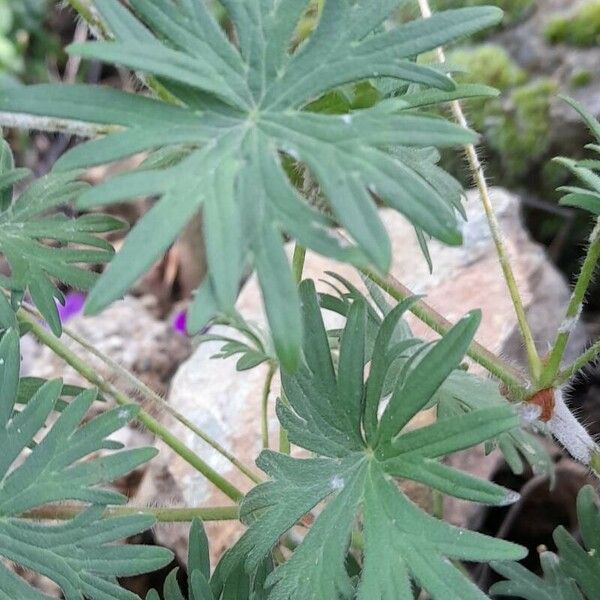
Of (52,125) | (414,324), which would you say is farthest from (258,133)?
(414,324)

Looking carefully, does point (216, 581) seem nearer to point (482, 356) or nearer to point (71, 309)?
point (482, 356)

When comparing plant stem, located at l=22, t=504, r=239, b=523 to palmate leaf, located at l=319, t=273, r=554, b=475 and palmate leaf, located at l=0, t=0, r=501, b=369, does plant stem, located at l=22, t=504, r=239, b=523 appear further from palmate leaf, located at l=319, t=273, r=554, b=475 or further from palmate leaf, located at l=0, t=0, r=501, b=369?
palmate leaf, located at l=0, t=0, r=501, b=369

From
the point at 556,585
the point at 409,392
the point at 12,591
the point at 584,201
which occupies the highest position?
the point at 584,201

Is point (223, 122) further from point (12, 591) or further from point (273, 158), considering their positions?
point (12, 591)

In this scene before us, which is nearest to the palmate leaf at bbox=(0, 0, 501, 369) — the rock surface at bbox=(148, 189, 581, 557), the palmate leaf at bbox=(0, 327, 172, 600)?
the palmate leaf at bbox=(0, 327, 172, 600)

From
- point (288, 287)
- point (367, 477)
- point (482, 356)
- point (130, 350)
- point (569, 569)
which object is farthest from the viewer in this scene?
point (130, 350)

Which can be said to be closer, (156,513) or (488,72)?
(156,513)

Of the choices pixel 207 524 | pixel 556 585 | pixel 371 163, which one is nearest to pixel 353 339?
pixel 371 163

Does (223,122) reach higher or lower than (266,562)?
higher
